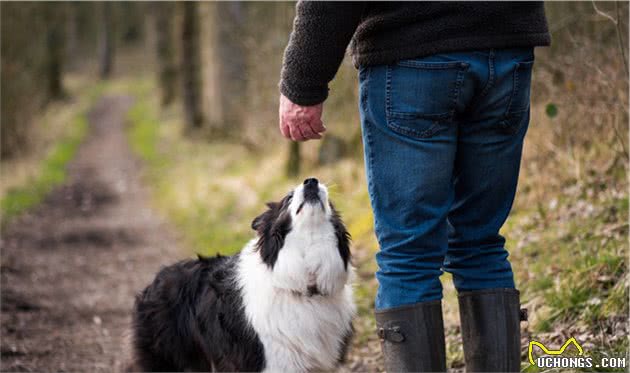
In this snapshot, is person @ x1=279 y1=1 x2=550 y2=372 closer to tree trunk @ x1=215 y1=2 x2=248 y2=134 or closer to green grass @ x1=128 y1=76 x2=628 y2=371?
green grass @ x1=128 y1=76 x2=628 y2=371

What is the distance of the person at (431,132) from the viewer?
2463 mm

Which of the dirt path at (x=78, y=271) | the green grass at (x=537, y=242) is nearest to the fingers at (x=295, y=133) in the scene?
the green grass at (x=537, y=242)

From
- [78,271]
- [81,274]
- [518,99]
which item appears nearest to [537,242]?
[518,99]

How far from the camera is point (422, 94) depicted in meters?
2.45

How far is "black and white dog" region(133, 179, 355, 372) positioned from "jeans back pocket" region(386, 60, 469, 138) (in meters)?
0.87

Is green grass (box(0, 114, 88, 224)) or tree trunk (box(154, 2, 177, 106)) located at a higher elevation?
tree trunk (box(154, 2, 177, 106))

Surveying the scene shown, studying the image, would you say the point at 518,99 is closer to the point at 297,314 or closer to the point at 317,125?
the point at 317,125

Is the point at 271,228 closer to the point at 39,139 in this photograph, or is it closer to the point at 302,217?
the point at 302,217

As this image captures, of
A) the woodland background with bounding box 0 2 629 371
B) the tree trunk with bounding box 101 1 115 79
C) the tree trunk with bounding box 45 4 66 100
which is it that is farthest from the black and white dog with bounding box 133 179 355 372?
the tree trunk with bounding box 101 1 115 79

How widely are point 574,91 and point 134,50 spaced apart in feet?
139

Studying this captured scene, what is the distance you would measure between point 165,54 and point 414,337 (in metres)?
22.0

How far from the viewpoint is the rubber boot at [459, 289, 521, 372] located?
8.88ft

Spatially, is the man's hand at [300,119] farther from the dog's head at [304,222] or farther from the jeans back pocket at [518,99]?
the jeans back pocket at [518,99]

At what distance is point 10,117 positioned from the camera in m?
13.4
